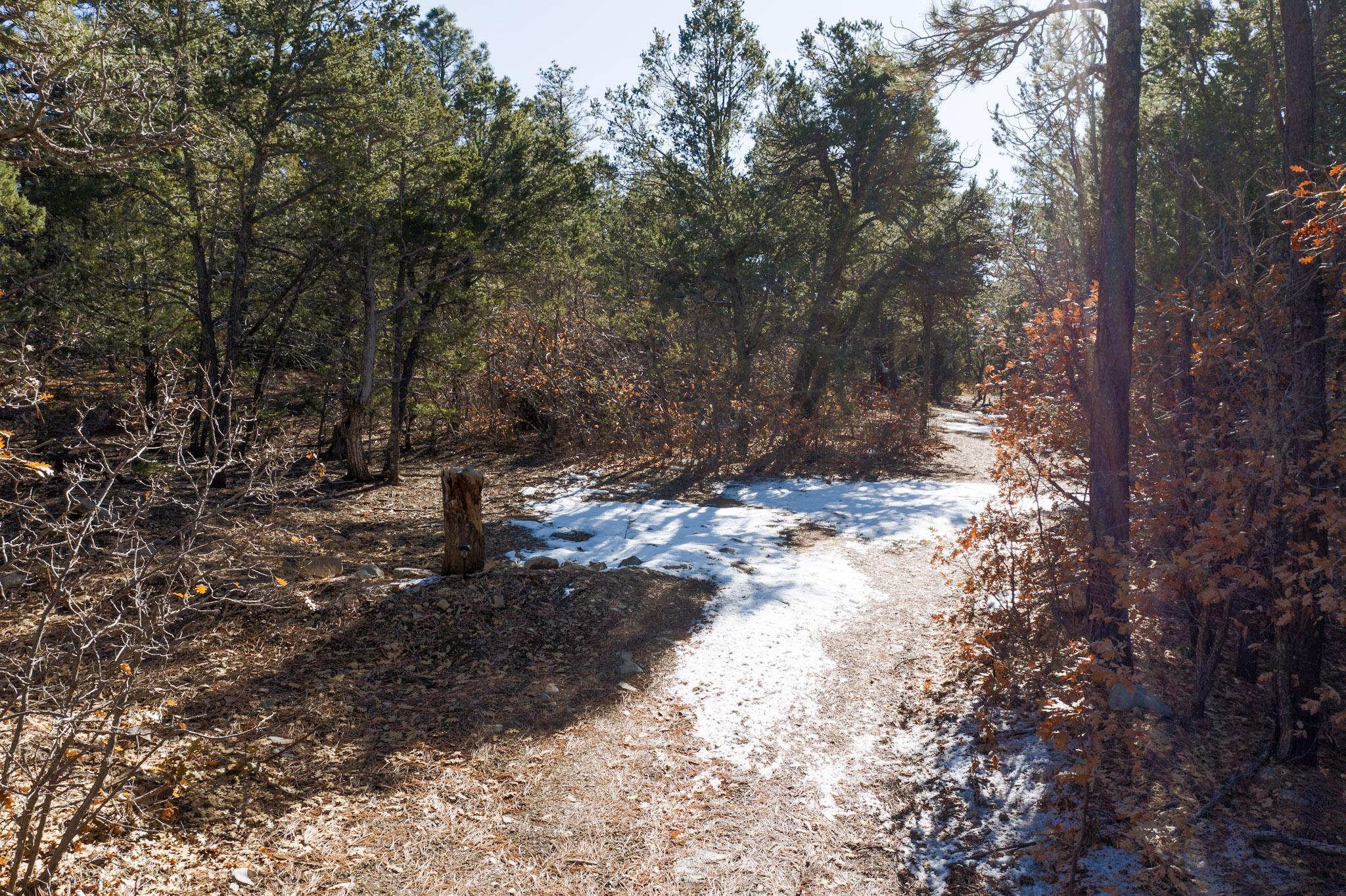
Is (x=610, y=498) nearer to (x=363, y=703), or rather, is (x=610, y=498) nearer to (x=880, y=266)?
(x=363, y=703)

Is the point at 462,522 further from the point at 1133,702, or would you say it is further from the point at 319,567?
the point at 1133,702

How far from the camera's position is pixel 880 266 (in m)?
17.0

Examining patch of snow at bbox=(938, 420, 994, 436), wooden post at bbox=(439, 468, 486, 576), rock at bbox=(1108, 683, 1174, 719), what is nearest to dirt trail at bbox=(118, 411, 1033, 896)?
wooden post at bbox=(439, 468, 486, 576)

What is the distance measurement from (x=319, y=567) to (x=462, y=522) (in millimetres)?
1403

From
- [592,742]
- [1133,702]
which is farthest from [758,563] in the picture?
[1133,702]

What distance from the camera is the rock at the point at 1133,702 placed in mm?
4812

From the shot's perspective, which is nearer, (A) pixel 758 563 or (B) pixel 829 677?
(B) pixel 829 677

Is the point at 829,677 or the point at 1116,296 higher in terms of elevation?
the point at 1116,296

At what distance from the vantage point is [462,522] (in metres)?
7.32

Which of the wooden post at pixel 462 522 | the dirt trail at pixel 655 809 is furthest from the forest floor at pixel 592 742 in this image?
the wooden post at pixel 462 522

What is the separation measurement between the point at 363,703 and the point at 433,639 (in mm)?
1014

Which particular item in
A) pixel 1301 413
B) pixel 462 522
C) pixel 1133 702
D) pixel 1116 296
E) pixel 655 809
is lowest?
pixel 655 809

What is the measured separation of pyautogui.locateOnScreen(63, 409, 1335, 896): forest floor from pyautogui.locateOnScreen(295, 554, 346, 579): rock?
0.28 ft

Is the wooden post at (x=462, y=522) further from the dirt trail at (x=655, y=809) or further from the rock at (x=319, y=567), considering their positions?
the dirt trail at (x=655, y=809)
